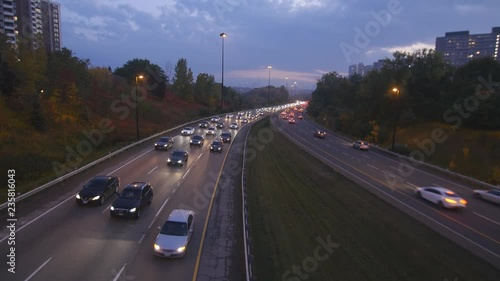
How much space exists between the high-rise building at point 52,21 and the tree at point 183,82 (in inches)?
2784

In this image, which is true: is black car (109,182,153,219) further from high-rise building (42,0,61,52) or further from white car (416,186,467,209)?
high-rise building (42,0,61,52)

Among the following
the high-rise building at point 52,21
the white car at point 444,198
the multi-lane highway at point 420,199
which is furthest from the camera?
the high-rise building at point 52,21

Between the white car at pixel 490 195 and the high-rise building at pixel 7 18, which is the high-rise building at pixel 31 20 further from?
the white car at pixel 490 195

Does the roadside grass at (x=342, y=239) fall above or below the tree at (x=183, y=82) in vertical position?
below

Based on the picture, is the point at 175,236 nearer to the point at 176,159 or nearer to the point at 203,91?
the point at 176,159

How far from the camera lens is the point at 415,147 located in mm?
54281

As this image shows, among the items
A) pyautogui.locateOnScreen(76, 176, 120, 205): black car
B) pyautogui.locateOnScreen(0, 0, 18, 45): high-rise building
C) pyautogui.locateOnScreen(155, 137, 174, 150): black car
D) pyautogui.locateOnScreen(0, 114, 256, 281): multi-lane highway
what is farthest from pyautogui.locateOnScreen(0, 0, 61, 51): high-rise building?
pyautogui.locateOnScreen(76, 176, 120, 205): black car

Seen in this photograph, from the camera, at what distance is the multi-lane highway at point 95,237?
1314 centimetres

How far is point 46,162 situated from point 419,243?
25890 mm

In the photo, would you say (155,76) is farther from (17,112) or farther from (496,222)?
(496,222)

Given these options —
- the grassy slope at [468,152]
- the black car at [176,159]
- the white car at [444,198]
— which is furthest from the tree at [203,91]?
the white car at [444,198]

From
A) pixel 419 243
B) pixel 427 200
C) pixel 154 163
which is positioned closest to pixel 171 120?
pixel 154 163

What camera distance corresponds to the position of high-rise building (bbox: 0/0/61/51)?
104 meters

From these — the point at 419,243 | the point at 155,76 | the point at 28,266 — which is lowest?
the point at 419,243
